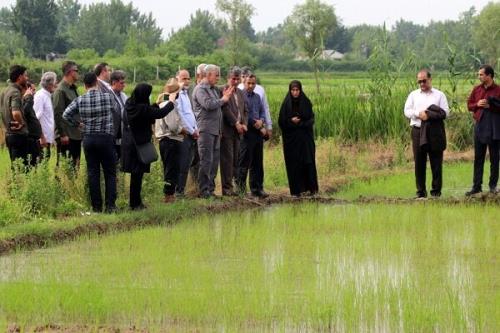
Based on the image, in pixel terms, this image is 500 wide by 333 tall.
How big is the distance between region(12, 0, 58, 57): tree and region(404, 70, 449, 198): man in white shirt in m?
67.7

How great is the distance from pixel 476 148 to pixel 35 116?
589 cm

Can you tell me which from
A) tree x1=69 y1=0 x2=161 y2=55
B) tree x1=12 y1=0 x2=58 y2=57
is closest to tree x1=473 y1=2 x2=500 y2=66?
tree x1=69 y1=0 x2=161 y2=55

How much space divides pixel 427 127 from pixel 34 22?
68.6 meters

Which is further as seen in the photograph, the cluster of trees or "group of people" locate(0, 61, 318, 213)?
the cluster of trees

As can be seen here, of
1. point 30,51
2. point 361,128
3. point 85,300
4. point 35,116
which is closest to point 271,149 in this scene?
point 361,128

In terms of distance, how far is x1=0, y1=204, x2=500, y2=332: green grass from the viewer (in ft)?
26.2

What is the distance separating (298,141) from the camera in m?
15.7

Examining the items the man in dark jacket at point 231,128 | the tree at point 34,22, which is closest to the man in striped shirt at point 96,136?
the man in dark jacket at point 231,128

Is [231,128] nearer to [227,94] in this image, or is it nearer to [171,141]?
[227,94]

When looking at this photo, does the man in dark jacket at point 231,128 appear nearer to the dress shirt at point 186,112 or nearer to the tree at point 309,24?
the dress shirt at point 186,112

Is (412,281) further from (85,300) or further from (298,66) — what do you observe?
(298,66)

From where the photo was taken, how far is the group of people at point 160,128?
12977mm

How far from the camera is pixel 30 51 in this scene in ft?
259

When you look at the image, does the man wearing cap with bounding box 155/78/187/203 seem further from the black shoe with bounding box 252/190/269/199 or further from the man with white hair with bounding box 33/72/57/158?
the black shoe with bounding box 252/190/269/199
